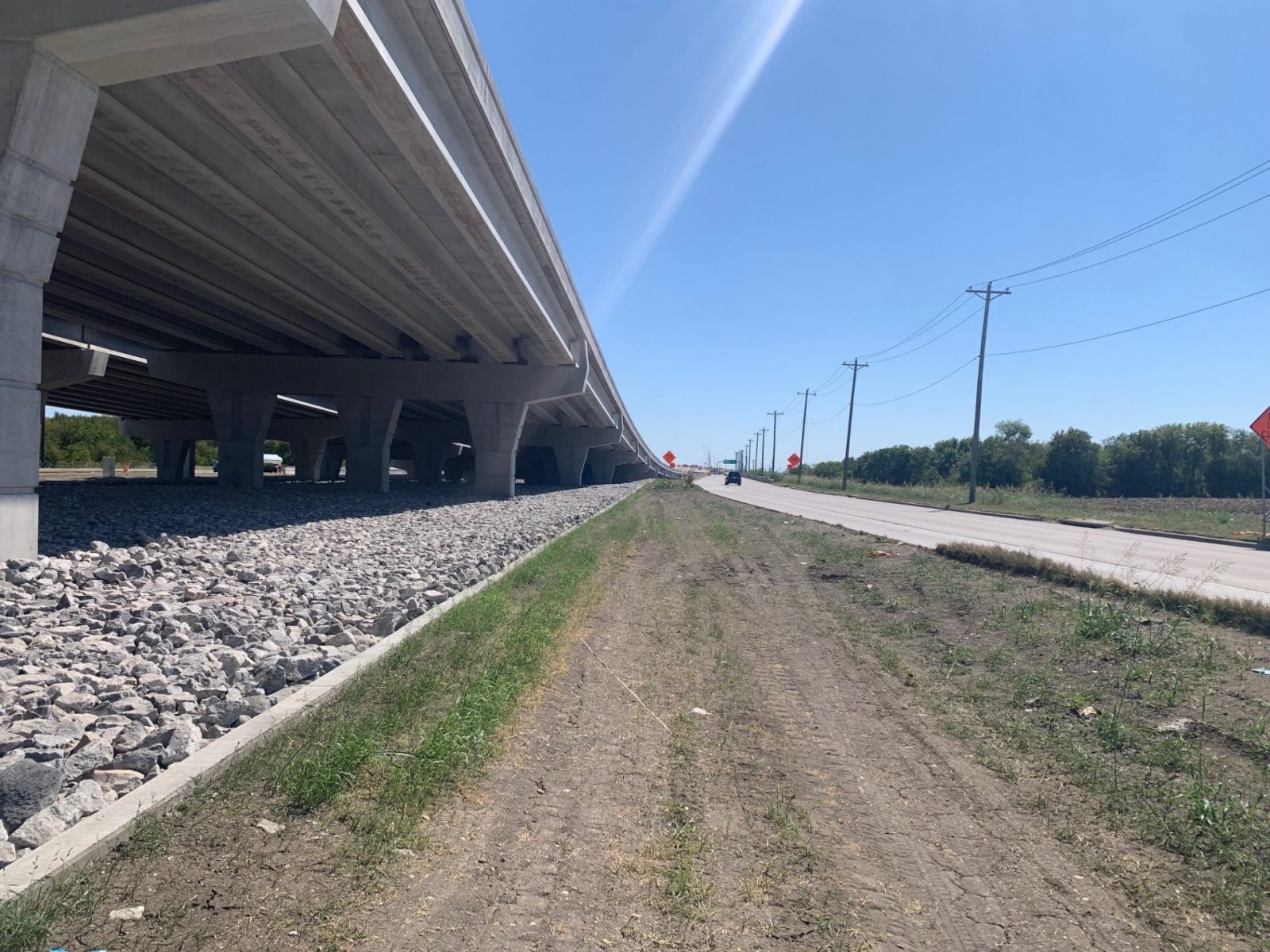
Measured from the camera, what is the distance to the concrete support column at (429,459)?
57.4 metres

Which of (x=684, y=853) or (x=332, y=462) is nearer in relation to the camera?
(x=684, y=853)

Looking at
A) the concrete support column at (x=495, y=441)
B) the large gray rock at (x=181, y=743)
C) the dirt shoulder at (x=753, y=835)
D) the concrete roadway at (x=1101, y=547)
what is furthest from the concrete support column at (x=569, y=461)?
the large gray rock at (x=181, y=743)

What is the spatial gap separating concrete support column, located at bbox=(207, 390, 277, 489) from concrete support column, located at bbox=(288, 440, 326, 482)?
84.7 ft

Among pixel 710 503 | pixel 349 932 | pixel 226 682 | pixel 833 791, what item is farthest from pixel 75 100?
pixel 710 503

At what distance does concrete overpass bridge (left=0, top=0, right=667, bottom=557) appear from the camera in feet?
27.1

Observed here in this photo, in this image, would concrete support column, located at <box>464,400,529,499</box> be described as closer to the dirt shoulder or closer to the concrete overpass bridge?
the concrete overpass bridge

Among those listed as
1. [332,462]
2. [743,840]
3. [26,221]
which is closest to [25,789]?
[743,840]

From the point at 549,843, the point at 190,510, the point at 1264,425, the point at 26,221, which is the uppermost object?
the point at 1264,425

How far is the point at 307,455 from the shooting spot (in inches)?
2320

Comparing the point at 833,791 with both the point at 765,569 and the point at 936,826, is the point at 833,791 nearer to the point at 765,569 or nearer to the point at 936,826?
the point at 936,826

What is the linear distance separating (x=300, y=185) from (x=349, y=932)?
14.2 meters

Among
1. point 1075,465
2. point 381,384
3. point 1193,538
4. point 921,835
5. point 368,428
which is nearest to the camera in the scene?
point 921,835

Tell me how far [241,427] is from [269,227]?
1799cm

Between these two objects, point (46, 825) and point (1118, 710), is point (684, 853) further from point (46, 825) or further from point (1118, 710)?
point (1118, 710)
